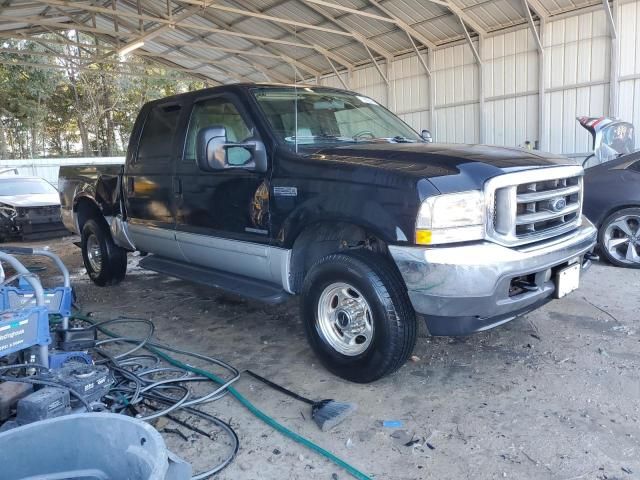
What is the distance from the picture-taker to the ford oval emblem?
3.32 meters

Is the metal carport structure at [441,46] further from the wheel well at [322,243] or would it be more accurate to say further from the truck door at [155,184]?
the wheel well at [322,243]

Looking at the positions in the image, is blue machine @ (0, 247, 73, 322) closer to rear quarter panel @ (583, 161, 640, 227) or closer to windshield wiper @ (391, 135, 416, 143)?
windshield wiper @ (391, 135, 416, 143)

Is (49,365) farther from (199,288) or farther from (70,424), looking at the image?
(199,288)

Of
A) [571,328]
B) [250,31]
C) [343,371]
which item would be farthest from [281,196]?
[250,31]

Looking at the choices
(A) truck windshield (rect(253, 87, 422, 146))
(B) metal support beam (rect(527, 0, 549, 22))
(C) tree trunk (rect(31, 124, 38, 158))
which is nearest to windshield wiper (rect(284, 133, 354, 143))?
(A) truck windshield (rect(253, 87, 422, 146))

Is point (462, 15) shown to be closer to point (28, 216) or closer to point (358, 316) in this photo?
point (28, 216)

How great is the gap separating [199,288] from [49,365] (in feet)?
10.2

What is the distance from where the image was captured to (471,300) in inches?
110

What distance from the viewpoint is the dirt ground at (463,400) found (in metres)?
2.49

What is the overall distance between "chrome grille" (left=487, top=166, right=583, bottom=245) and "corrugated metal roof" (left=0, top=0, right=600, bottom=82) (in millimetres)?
9877

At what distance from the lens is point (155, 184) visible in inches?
192

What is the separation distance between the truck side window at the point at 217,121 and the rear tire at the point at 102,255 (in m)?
1.96

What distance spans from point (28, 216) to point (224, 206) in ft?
25.2

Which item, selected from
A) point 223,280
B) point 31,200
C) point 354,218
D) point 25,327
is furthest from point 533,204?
point 31,200
